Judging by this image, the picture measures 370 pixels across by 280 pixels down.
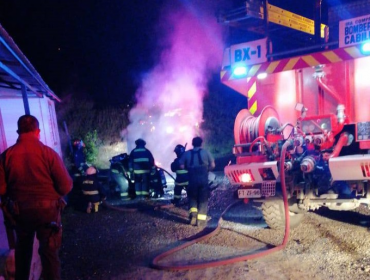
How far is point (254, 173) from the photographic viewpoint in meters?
4.83

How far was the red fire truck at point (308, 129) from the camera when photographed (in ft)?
15.0

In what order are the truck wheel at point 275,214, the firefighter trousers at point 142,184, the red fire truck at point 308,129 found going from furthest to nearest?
1. the firefighter trousers at point 142,184
2. the truck wheel at point 275,214
3. the red fire truck at point 308,129

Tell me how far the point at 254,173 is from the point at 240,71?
1.64 m

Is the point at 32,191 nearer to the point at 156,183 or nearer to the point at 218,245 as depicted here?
the point at 218,245

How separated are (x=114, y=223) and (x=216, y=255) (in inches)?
106

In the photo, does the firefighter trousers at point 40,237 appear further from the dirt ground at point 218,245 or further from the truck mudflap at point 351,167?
the truck mudflap at point 351,167

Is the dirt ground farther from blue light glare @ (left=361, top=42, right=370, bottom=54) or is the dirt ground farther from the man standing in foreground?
blue light glare @ (left=361, top=42, right=370, bottom=54)

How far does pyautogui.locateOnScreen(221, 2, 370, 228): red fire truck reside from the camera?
4.56 meters

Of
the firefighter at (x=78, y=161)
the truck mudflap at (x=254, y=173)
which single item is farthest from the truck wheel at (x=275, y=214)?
the firefighter at (x=78, y=161)

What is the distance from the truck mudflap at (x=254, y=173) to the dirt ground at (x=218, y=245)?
885mm

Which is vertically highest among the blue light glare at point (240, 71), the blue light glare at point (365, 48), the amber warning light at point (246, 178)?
the blue light glare at point (365, 48)

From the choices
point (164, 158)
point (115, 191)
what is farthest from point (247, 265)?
point (164, 158)

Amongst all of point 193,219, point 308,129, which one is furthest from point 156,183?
point 308,129

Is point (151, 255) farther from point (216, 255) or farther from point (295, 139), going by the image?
point (295, 139)
